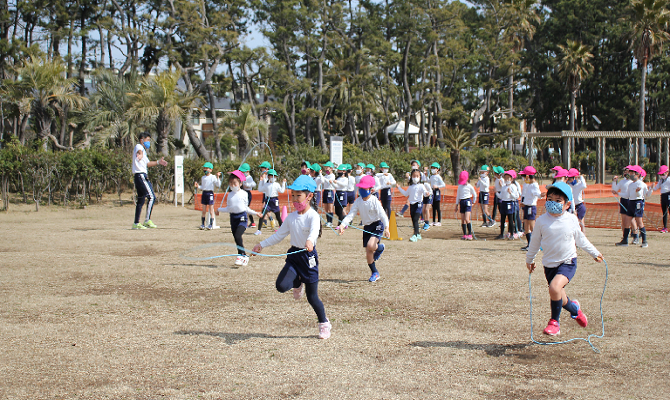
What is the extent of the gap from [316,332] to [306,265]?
0.81m

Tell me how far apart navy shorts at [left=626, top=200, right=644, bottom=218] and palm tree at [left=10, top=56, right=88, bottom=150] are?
67.6ft

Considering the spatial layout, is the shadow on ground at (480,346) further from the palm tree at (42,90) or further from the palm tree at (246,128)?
the palm tree at (246,128)

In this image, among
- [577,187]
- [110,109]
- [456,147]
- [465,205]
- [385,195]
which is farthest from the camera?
[456,147]

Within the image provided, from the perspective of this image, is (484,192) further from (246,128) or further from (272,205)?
(246,128)

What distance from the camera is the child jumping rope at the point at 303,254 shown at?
606cm

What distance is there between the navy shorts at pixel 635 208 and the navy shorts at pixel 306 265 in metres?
10.2

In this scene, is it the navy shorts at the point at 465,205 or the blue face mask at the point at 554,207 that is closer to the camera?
the blue face mask at the point at 554,207

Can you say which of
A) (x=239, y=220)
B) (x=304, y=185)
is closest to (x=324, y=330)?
(x=304, y=185)

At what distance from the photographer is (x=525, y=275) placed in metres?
9.57

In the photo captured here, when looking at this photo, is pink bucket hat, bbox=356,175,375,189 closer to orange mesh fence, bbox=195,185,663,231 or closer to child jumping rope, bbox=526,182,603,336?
child jumping rope, bbox=526,182,603,336

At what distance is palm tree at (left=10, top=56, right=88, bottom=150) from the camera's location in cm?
2294

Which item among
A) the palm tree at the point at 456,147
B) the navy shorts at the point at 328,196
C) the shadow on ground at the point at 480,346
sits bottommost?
the shadow on ground at the point at 480,346

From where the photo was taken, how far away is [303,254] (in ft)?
20.2

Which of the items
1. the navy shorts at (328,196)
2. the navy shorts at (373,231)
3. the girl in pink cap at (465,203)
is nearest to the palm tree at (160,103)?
the navy shorts at (328,196)
